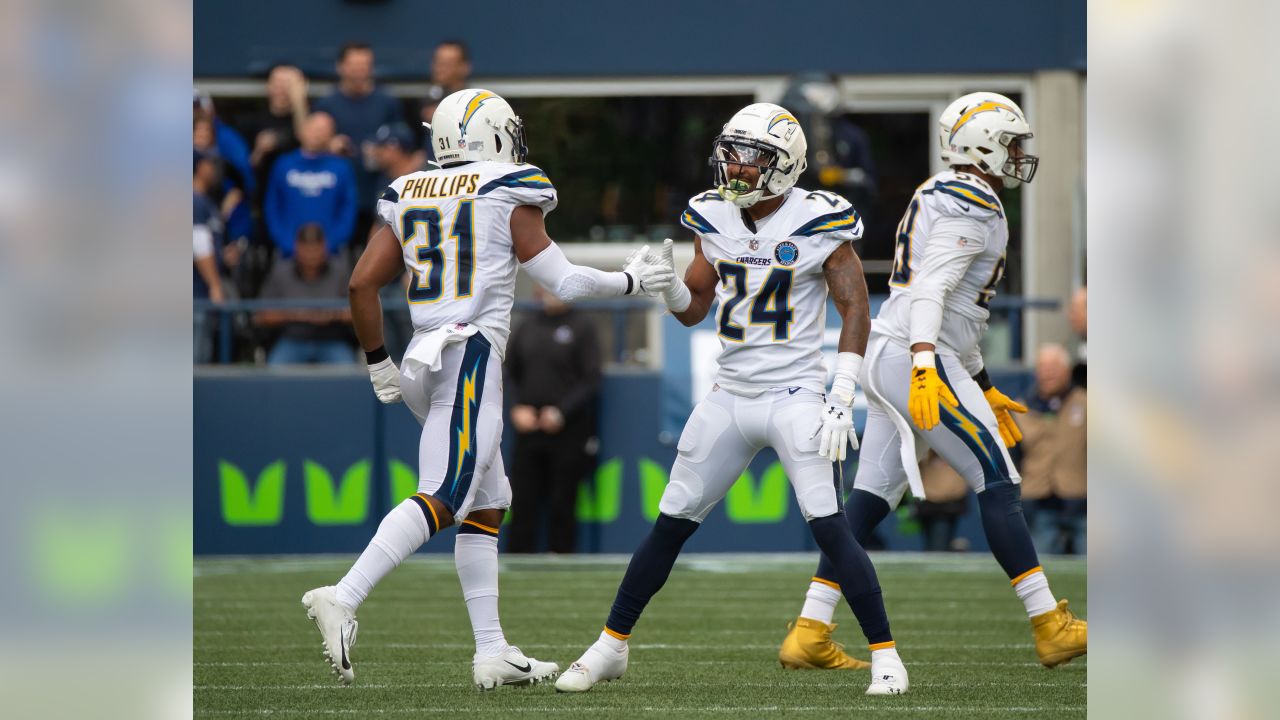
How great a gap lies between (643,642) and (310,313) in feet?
17.3

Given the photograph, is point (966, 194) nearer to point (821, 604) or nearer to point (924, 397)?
point (924, 397)

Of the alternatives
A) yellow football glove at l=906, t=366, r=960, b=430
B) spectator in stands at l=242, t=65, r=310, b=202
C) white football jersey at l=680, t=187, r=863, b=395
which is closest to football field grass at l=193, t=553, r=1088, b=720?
yellow football glove at l=906, t=366, r=960, b=430

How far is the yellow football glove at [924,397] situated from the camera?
18.8ft

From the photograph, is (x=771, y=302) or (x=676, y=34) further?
(x=676, y=34)

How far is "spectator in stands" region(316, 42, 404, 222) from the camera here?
39.1 feet

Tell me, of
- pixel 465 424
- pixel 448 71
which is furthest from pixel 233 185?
pixel 465 424

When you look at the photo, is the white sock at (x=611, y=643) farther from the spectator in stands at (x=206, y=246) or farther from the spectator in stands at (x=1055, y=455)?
the spectator in stands at (x=206, y=246)

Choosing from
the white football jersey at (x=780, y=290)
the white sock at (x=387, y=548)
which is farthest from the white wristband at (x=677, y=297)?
the white sock at (x=387, y=548)

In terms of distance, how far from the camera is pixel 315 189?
11531 millimetres

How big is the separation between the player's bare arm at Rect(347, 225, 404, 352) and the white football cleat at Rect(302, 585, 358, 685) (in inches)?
37.9
